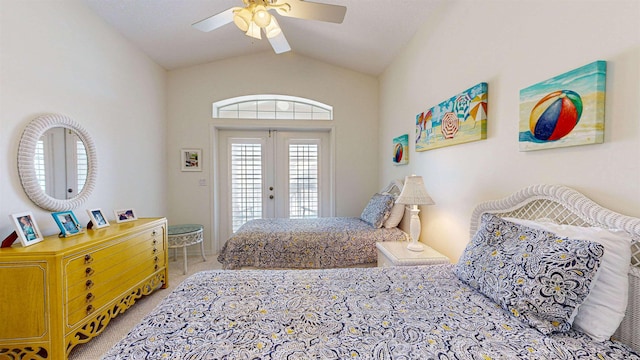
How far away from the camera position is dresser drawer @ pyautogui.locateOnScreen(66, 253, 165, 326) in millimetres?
1568

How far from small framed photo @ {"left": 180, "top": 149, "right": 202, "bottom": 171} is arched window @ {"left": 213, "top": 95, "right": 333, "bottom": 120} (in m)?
0.63

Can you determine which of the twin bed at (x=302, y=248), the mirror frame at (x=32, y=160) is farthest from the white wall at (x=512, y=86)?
the mirror frame at (x=32, y=160)

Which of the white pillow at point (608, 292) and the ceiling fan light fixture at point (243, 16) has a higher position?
the ceiling fan light fixture at point (243, 16)

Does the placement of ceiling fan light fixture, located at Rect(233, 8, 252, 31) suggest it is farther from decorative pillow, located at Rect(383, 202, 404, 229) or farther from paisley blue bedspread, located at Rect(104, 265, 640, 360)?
decorative pillow, located at Rect(383, 202, 404, 229)

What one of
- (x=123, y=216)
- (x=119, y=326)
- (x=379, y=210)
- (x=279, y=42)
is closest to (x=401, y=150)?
(x=379, y=210)

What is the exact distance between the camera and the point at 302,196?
4.01m

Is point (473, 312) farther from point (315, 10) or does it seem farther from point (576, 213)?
point (315, 10)

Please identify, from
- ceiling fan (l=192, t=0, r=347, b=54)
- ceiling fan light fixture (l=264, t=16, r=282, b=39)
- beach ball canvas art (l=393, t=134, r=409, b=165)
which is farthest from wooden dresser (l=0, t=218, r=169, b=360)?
beach ball canvas art (l=393, t=134, r=409, b=165)

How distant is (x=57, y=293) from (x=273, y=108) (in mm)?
3060

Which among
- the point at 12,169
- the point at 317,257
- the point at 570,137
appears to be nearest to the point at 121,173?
the point at 12,169

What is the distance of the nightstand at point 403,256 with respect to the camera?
191cm

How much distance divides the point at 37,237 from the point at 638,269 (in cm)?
316

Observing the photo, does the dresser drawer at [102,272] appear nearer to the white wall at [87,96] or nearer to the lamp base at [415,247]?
the white wall at [87,96]

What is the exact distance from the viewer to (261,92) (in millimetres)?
3619
